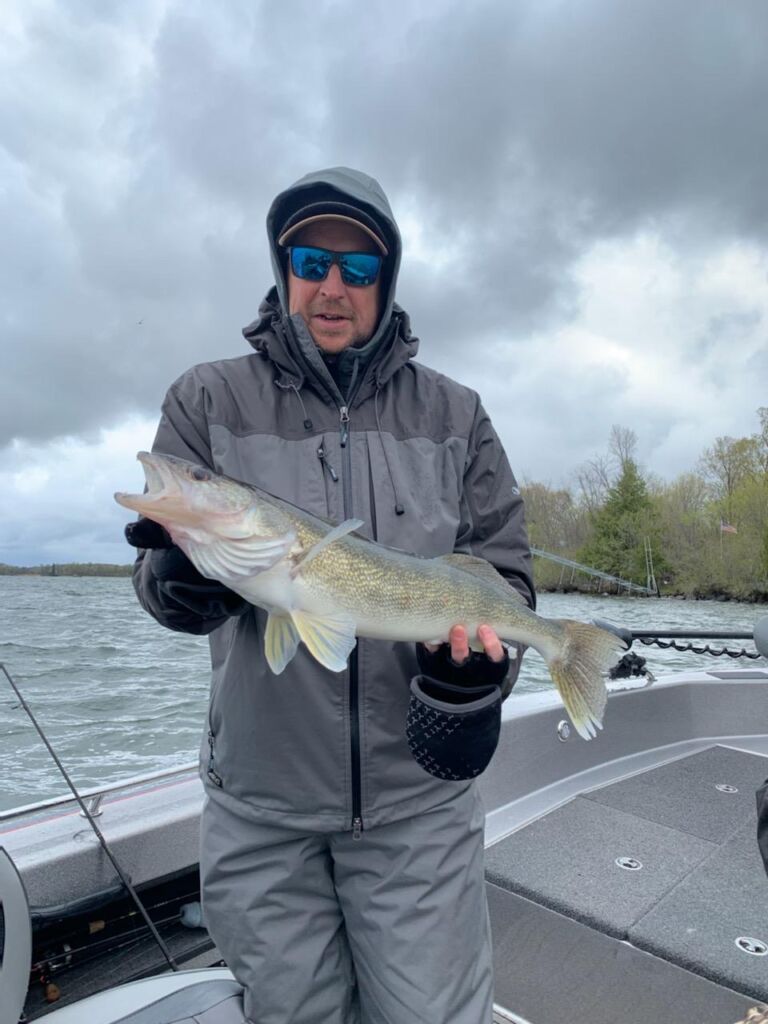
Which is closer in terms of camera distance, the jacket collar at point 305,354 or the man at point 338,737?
the man at point 338,737

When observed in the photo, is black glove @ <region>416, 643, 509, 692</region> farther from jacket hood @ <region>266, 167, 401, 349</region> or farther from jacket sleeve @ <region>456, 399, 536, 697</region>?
jacket hood @ <region>266, 167, 401, 349</region>

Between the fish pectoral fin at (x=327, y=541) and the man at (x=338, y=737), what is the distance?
22 centimetres

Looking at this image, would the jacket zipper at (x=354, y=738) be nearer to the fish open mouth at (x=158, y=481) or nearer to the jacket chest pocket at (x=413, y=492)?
the jacket chest pocket at (x=413, y=492)

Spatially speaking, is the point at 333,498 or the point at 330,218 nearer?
the point at 333,498

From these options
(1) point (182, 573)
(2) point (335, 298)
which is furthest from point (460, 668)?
(2) point (335, 298)

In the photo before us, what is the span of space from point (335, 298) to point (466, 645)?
133 cm

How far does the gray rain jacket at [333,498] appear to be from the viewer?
2166 millimetres

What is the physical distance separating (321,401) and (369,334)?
396 mm

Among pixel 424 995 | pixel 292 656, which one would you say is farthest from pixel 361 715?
pixel 424 995

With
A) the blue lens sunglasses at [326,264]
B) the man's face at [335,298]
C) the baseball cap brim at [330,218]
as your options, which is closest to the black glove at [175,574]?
the man's face at [335,298]

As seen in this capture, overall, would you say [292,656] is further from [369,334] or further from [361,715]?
[369,334]

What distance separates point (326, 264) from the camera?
2.66 meters

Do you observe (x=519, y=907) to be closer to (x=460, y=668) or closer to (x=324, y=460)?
(x=460, y=668)

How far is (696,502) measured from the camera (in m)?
49.2
